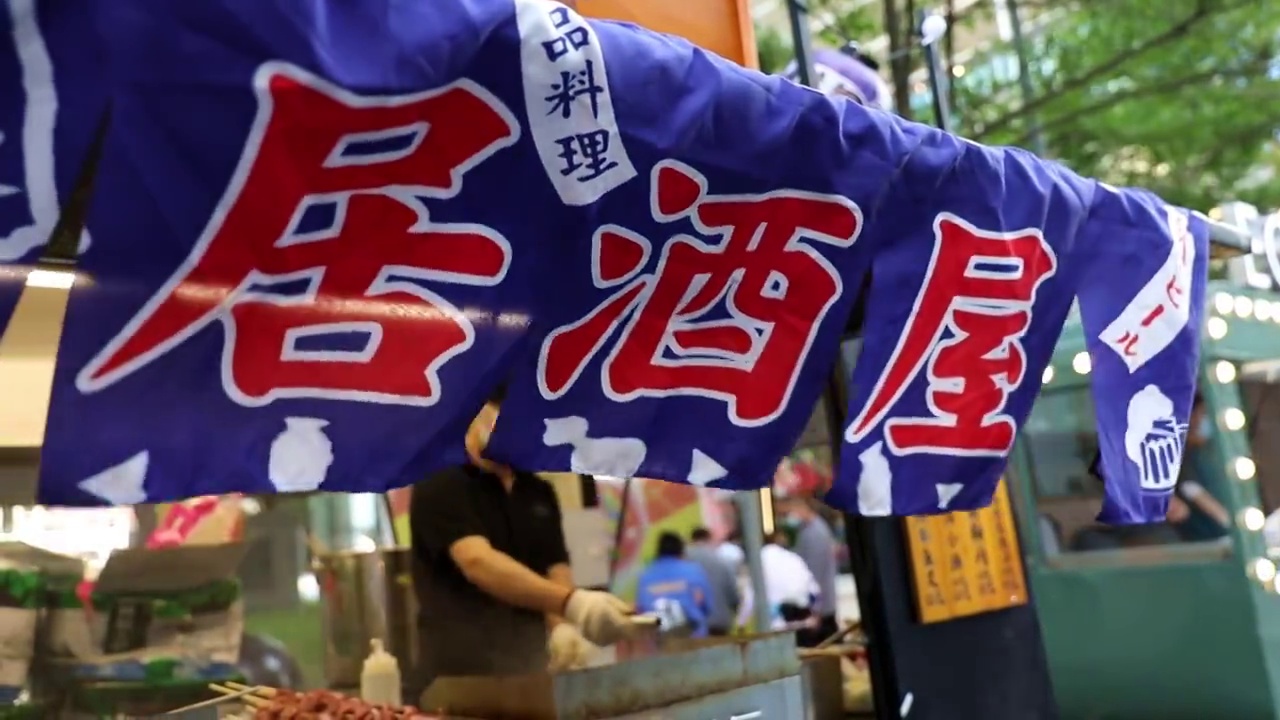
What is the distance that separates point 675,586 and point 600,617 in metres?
5.81

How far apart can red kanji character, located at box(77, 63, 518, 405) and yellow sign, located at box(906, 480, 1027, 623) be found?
114 inches

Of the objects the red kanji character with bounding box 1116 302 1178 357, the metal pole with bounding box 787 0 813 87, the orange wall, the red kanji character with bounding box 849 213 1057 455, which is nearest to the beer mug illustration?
the red kanji character with bounding box 1116 302 1178 357

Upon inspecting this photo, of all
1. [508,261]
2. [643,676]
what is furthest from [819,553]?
[508,261]

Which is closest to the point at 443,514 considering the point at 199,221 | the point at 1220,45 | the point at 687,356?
the point at 687,356

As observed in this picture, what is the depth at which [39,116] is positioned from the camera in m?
1.94

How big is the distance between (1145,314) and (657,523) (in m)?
6.03

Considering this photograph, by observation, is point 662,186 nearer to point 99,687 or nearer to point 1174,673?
point 99,687

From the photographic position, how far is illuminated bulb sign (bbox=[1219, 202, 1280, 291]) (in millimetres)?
6539

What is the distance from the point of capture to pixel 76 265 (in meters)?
2.08

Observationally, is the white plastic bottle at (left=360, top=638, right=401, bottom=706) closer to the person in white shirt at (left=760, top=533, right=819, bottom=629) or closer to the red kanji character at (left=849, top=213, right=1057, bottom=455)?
the red kanji character at (left=849, top=213, right=1057, bottom=455)

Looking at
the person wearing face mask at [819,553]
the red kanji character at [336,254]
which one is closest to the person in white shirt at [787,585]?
the person wearing face mask at [819,553]

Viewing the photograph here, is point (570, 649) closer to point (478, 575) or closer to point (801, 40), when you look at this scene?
point (478, 575)

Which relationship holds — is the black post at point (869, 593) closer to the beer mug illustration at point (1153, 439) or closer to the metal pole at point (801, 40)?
the beer mug illustration at point (1153, 439)

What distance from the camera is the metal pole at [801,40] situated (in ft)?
15.8
